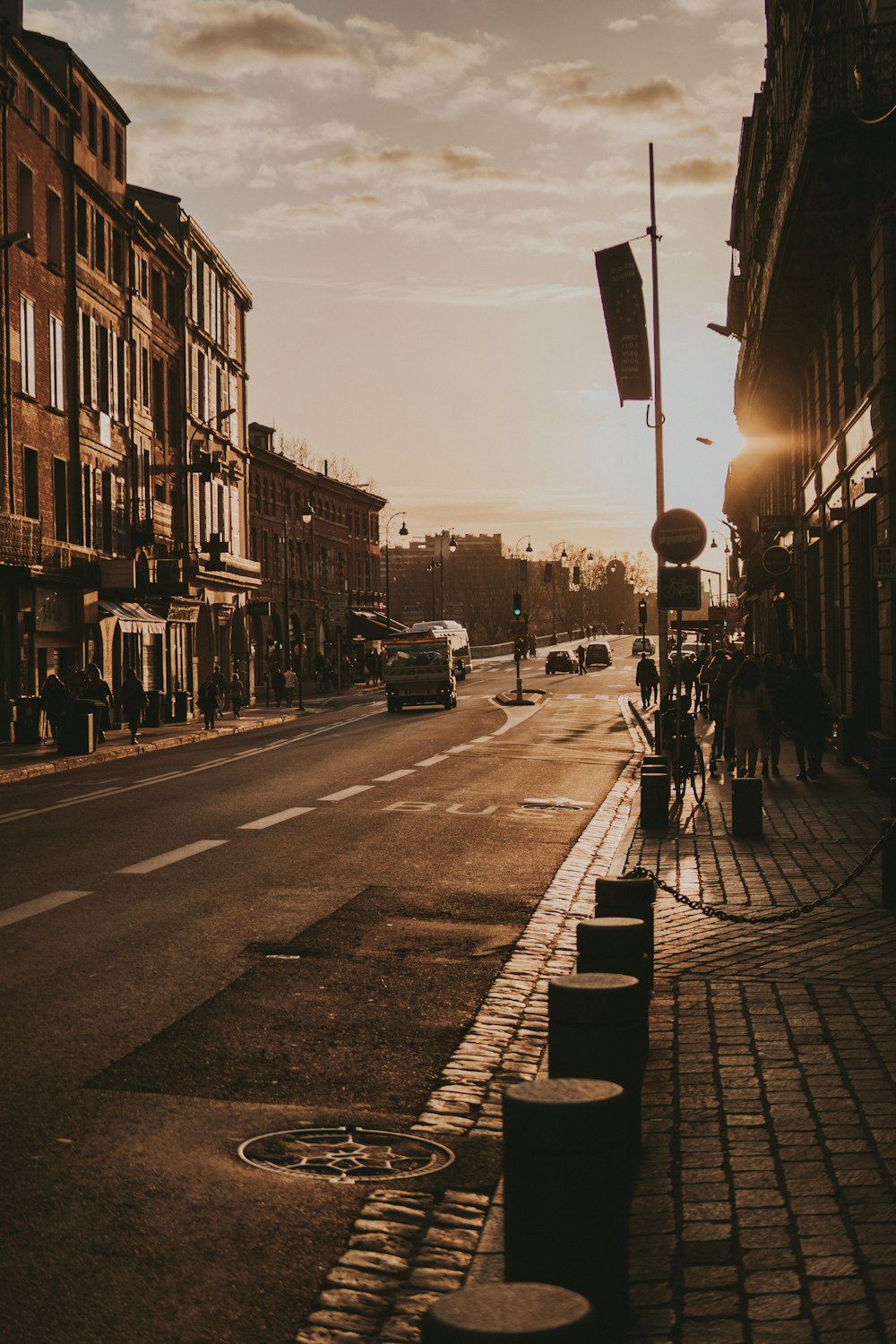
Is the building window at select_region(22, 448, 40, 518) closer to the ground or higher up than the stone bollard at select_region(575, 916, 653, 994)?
higher up

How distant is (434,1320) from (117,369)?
4440cm

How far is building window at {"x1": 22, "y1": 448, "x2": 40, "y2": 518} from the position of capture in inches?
1454

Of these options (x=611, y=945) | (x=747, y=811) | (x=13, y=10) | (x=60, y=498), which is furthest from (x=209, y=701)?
(x=611, y=945)

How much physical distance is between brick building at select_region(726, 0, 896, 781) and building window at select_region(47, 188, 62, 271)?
1744 centimetres

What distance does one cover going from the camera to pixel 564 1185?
3617 mm

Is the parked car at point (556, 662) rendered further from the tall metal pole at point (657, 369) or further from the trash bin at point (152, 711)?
the tall metal pole at point (657, 369)

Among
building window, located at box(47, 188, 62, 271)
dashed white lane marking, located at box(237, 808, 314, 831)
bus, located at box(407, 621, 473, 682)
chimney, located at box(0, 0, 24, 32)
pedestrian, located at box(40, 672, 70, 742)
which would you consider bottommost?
dashed white lane marking, located at box(237, 808, 314, 831)

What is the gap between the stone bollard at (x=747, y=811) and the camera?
570 inches

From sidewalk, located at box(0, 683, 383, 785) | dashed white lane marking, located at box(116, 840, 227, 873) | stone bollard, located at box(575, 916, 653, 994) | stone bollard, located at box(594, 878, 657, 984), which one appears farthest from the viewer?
sidewalk, located at box(0, 683, 383, 785)

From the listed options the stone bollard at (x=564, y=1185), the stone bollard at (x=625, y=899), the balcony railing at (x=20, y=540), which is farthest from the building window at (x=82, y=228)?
the stone bollard at (x=564, y=1185)

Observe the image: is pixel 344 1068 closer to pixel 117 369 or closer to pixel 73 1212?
pixel 73 1212

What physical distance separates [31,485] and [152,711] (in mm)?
8329

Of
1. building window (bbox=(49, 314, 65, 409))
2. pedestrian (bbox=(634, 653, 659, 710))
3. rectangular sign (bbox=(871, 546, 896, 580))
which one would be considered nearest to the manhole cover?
rectangular sign (bbox=(871, 546, 896, 580))

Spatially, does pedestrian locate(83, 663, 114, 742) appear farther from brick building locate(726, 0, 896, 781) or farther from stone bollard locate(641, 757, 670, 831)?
stone bollard locate(641, 757, 670, 831)
